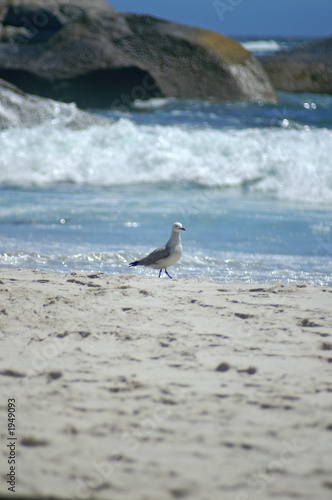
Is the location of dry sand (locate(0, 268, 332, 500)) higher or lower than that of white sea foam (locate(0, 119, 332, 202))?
lower

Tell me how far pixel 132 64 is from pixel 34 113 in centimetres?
388

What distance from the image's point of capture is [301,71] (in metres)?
18.6

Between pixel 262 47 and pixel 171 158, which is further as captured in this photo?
pixel 262 47

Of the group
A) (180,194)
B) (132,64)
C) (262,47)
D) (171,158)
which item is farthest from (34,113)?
(262,47)

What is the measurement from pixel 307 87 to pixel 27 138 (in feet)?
36.1

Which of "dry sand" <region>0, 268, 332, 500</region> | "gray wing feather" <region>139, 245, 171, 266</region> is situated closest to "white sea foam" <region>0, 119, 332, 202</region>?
"gray wing feather" <region>139, 245, 171, 266</region>

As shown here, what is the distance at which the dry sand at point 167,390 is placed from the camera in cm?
203

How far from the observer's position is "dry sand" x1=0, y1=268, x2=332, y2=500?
79.7 inches

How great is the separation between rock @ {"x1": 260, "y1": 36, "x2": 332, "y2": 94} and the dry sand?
15194 millimetres

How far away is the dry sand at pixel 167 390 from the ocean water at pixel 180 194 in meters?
1.36

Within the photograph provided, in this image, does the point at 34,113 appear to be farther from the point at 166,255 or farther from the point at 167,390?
the point at 167,390

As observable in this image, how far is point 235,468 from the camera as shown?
2.06m

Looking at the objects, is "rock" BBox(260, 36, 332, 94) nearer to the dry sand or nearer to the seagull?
the seagull

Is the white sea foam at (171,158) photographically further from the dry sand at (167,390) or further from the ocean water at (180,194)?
the dry sand at (167,390)
